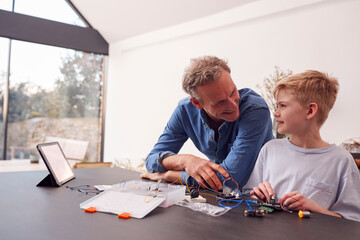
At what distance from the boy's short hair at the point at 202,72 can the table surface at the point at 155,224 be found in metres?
0.65

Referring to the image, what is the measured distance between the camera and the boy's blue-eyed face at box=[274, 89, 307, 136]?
5.06ft

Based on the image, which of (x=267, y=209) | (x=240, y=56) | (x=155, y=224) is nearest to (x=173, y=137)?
(x=267, y=209)

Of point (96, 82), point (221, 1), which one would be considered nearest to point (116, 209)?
point (221, 1)

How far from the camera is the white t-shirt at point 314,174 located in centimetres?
130

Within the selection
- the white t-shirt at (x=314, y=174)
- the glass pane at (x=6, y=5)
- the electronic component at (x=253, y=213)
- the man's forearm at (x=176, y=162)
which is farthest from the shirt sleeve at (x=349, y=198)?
the glass pane at (x=6, y=5)

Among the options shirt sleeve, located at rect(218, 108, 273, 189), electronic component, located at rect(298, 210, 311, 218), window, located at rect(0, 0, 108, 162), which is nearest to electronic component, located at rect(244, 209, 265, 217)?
electronic component, located at rect(298, 210, 311, 218)

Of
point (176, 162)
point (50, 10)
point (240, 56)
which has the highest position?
point (50, 10)

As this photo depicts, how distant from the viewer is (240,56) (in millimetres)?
4270

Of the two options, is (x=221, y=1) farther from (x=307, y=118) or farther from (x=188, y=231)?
(x=188, y=231)

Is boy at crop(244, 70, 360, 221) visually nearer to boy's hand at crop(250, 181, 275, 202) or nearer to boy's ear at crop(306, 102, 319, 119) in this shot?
boy's ear at crop(306, 102, 319, 119)

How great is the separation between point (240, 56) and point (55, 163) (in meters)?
3.10

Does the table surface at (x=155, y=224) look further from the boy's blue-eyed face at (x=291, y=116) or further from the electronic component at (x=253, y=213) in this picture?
the boy's blue-eyed face at (x=291, y=116)

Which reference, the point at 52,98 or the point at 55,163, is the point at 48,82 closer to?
the point at 52,98

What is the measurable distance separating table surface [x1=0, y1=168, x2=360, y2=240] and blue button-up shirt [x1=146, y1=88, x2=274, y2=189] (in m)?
0.41
